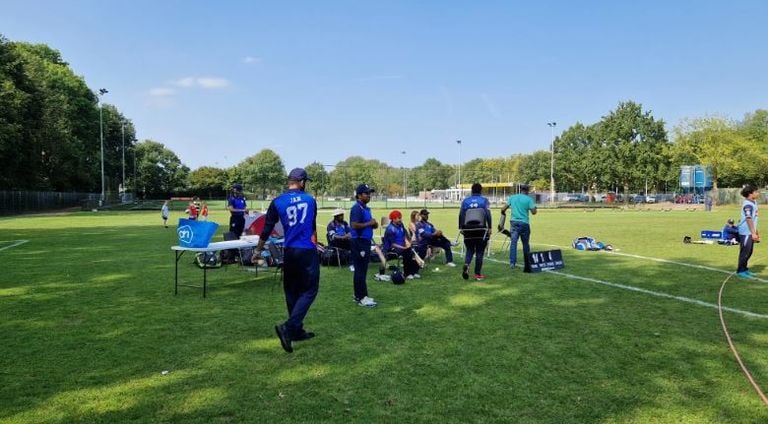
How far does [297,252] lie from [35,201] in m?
55.3

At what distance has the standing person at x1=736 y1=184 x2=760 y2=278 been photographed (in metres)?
10.3

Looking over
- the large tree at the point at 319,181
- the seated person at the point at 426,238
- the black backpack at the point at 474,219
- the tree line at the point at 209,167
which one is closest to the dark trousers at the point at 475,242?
the black backpack at the point at 474,219

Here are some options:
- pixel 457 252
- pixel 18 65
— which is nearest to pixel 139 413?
pixel 457 252

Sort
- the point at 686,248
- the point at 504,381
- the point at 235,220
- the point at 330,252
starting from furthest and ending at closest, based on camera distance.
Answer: the point at 686,248, the point at 235,220, the point at 330,252, the point at 504,381

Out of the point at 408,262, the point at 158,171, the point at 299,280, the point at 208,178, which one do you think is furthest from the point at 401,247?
the point at 158,171

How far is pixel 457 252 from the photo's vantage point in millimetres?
15602

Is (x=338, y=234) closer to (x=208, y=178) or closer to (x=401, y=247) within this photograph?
(x=401, y=247)

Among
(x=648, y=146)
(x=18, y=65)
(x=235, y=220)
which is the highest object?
(x=18, y=65)

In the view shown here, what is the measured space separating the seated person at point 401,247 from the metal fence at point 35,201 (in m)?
46.2

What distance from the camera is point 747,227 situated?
10.4m

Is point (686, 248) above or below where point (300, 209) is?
below

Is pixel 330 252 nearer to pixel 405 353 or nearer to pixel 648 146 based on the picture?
pixel 405 353

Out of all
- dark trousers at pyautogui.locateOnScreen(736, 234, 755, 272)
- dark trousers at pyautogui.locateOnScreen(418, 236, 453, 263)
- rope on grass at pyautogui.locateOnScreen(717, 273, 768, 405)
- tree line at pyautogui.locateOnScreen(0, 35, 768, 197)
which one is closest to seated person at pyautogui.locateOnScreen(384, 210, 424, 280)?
dark trousers at pyautogui.locateOnScreen(418, 236, 453, 263)

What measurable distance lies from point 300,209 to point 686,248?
14.6 metres
